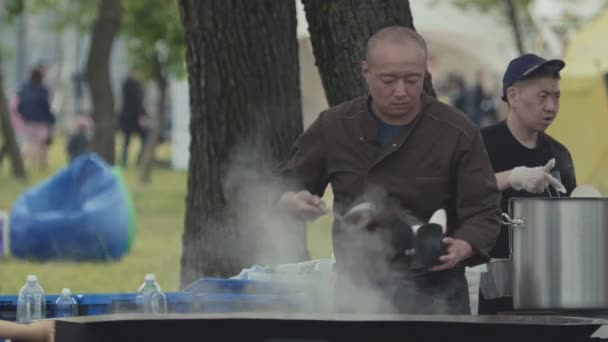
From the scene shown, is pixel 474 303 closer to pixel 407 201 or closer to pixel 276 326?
pixel 407 201

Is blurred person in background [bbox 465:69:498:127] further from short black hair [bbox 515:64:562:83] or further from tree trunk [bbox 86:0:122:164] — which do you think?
short black hair [bbox 515:64:562:83]

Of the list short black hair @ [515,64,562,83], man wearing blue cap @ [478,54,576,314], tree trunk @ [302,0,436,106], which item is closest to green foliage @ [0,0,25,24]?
tree trunk @ [302,0,436,106]

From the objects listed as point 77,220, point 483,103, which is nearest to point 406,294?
point 77,220

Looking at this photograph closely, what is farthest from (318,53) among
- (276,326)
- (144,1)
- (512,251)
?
(144,1)

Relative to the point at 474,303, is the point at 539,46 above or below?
above

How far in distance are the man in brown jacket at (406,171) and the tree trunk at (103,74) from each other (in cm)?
1405

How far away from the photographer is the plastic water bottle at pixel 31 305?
5.69 meters

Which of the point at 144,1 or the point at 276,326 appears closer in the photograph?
the point at 276,326

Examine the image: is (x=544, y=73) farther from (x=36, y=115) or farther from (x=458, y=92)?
(x=36, y=115)

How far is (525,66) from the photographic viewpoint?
254 inches

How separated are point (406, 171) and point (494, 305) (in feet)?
3.06

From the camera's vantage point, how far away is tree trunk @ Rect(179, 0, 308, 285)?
8820mm

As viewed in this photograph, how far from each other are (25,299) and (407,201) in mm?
1442

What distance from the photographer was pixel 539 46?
999 inches
